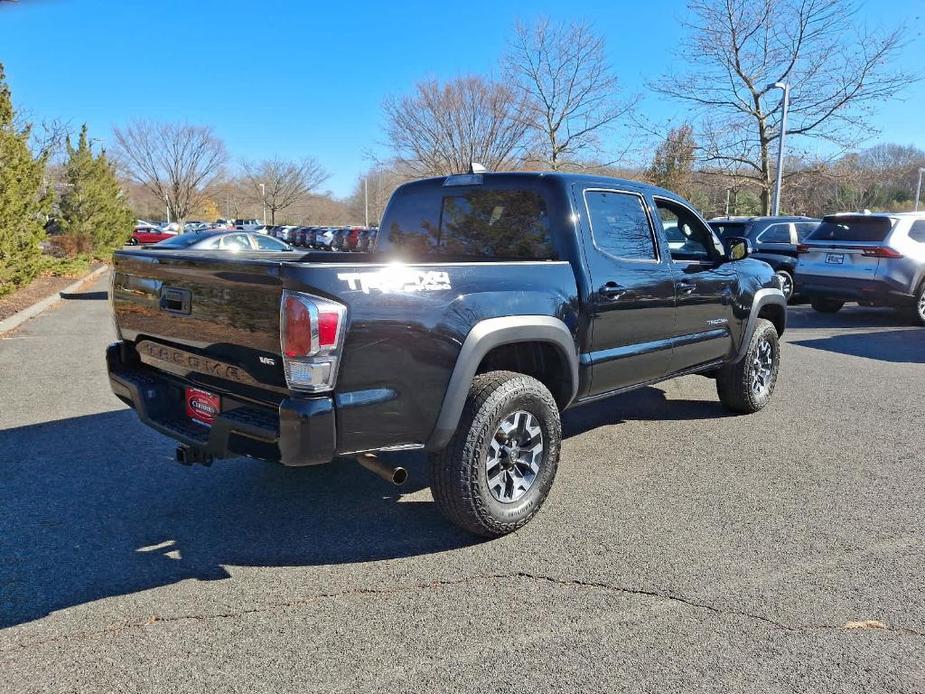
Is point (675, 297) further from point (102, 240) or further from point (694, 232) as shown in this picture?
point (102, 240)

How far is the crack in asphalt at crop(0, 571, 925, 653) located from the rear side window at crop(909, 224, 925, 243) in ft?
32.6

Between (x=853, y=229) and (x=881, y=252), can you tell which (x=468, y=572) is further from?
(x=853, y=229)

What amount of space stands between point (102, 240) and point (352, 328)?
81.7 ft

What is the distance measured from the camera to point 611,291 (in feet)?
13.4

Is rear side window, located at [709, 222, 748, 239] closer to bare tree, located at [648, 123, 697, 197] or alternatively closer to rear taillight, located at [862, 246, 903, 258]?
rear taillight, located at [862, 246, 903, 258]

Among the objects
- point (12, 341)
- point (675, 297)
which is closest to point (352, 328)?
point (675, 297)

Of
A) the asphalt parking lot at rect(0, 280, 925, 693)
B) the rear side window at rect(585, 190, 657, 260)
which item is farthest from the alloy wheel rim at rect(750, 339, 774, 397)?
the rear side window at rect(585, 190, 657, 260)

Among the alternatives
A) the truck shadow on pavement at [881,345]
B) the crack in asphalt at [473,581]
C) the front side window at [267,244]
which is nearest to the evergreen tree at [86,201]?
the front side window at [267,244]

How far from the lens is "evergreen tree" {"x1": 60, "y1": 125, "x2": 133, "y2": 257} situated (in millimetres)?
22547

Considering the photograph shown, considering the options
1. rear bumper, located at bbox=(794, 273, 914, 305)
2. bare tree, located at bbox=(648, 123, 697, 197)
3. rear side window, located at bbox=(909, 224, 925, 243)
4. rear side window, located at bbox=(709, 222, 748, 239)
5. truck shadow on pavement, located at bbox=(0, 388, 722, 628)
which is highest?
bare tree, located at bbox=(648, 123, 697, 197)

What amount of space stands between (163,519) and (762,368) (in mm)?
4939

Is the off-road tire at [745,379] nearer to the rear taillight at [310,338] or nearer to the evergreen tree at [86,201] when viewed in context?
the rear taillight at [310,338]

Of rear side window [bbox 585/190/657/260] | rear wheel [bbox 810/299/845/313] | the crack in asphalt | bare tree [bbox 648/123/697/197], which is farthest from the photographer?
bare tree [bbox 648/123/697/197]

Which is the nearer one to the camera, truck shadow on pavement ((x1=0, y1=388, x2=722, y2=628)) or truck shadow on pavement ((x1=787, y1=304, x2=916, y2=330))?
truck shadow on pavement ((x1=0, y1=388, x2=722, y2=628))
